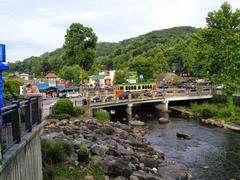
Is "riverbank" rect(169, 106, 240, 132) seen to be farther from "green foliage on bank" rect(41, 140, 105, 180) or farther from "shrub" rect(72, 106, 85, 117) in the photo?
"green foliage on bank" rect(41, 140, 105, 180)

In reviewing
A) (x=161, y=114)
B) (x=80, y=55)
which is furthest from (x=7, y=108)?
(x=80, y=55)

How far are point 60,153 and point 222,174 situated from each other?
1081 cm

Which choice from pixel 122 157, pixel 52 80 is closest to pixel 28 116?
pixel 122 157

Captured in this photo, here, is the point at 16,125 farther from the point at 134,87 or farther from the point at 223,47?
the point at 134,87

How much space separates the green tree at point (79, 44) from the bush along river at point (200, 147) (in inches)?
781

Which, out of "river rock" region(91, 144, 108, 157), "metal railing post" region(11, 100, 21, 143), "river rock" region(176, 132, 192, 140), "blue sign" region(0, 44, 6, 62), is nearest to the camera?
"blue sign" region(0, 44, 6, 62)

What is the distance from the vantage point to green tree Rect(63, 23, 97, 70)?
2035 inches

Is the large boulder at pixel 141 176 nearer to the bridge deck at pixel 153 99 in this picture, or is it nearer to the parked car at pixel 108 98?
the bridge deck at pixel 153 99

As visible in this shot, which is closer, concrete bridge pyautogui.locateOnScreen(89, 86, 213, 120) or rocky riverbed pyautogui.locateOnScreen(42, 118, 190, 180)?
rocky riverbed pyautogui.locateOnScreen(42, 118, 190, 180)

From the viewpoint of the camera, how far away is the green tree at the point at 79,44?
5169 cm

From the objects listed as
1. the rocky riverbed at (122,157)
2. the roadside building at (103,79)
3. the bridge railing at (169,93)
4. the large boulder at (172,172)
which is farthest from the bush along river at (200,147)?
the roadside building at (103,79)

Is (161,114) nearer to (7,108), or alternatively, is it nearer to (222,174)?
(222,174)

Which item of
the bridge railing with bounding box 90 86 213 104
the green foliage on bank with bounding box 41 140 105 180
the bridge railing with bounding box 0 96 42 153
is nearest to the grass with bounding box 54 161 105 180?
the green foliage on bank with bounding box 41 140 105 180

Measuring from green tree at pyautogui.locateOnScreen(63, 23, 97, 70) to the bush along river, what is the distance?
65.1 feet
